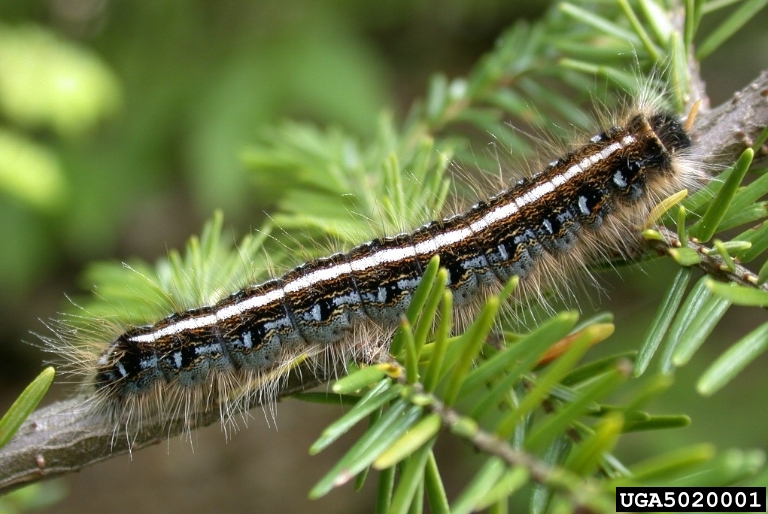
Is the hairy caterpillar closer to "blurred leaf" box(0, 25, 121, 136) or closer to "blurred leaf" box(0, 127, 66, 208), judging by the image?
"blurred leaf" box(0, 127, 66, 208)

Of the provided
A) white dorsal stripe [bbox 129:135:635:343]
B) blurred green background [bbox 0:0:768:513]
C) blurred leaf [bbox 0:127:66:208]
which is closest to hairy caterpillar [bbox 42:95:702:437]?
white dorsal stripe [bbox 129:135:635:343]

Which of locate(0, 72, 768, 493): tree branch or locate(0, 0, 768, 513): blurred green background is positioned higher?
locate(0, 0, 768, 513): blurred green background

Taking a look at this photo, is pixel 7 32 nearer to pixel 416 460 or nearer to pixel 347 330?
pixel 347 330

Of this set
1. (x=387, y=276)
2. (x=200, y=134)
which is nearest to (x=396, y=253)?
(x=387, y=276)

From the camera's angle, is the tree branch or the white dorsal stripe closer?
the tree branch

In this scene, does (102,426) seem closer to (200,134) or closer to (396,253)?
(396,253)

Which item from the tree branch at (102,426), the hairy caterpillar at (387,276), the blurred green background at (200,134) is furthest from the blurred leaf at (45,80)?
the tree branch at (102,426)
